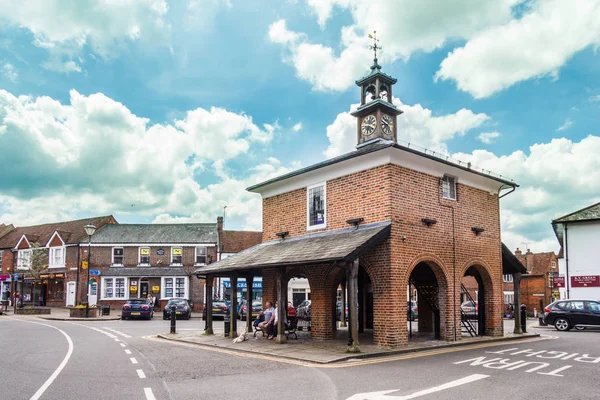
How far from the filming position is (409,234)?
1476cm

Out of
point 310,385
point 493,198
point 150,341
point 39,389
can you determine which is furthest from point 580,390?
point 150,341

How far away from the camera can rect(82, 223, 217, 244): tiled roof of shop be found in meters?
44.8

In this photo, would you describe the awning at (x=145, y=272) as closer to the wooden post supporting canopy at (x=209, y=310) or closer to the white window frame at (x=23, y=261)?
the white window frame at (x=23, y=261)

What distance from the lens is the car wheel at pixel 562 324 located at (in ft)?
73.8

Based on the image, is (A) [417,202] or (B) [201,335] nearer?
(A) [417,202]

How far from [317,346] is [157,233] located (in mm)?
34618

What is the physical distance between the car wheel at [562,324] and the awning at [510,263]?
17.9ft

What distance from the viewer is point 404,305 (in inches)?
560

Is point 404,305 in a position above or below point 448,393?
above

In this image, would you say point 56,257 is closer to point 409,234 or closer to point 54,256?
point 54,256

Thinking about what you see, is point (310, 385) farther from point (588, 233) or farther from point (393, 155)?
point (588, 233)

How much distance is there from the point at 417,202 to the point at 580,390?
7.72 meters

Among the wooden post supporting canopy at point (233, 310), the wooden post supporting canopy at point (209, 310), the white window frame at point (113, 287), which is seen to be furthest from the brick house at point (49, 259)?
the wooden post supporting canopy at point (233, 310)

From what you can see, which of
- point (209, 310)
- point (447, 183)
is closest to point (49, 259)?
point (209, 310)
